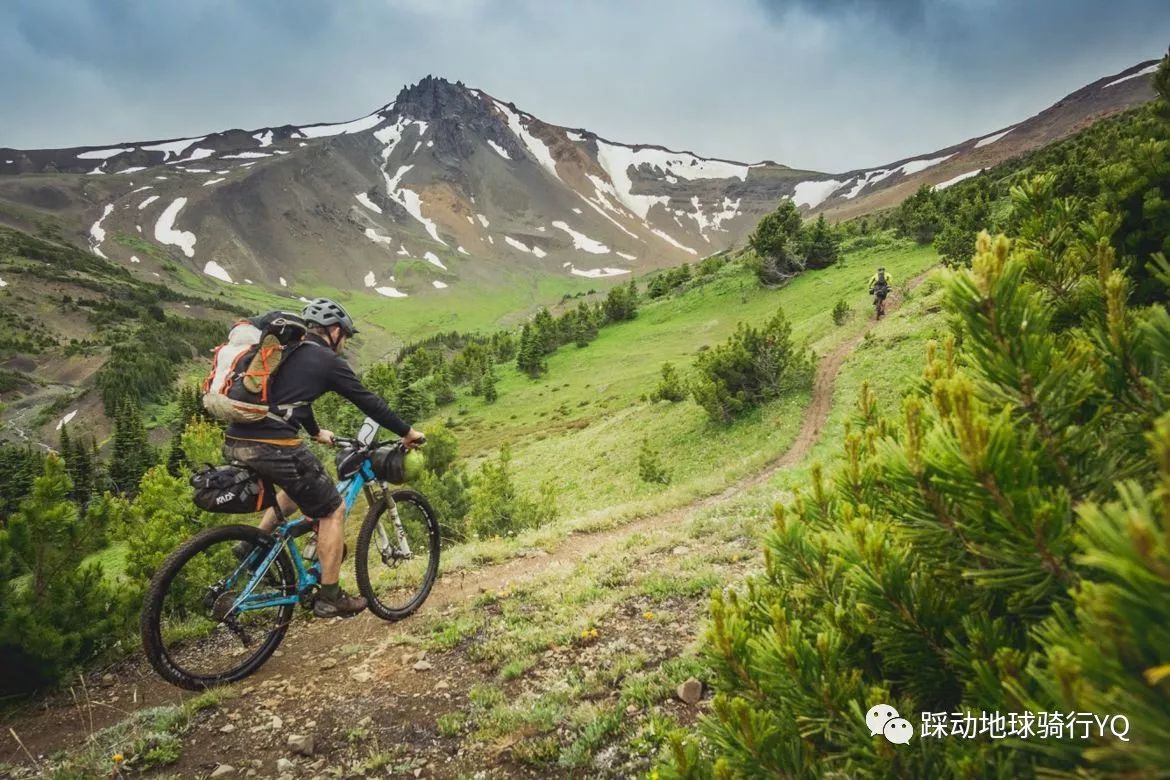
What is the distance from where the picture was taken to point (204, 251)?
14338 centimetres

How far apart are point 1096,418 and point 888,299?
30.8 metres

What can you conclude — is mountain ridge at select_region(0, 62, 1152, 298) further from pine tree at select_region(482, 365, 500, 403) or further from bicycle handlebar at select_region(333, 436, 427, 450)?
bicycle handlebar at select_region(333, 436, 427, 450)

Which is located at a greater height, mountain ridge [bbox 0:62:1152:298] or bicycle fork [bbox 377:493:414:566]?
mountain ridge [bbox 0:62:1152:298]

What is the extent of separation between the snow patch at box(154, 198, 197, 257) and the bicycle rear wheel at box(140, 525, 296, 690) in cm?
15777

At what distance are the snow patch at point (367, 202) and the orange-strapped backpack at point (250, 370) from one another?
204 m

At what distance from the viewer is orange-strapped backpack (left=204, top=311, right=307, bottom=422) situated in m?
4.64

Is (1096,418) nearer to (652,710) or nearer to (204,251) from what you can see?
(652,710)

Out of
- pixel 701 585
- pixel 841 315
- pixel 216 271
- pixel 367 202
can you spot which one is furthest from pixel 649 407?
pixel 367 202

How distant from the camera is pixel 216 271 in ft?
456

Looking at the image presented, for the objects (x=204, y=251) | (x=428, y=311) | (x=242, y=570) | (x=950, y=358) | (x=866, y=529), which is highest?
(x=204, y=251)

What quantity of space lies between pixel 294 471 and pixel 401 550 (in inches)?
84.0

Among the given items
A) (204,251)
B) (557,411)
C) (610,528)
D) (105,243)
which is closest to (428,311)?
(204,251)

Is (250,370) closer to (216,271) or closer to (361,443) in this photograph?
(361,443)

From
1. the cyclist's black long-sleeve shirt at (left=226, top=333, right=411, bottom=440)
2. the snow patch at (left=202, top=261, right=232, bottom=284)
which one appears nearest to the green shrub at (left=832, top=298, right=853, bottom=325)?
the cyclist's black long-sleeve shirt at (left=226, top=333, right=411, bottom=440)
